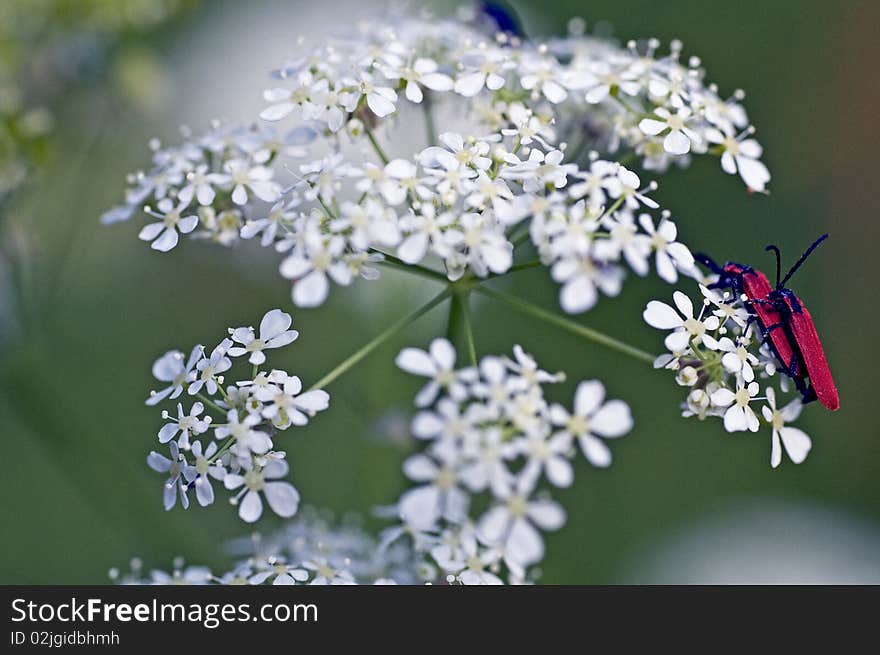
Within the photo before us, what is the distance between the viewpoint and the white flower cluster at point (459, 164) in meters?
1.57

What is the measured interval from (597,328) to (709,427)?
0.55 meters

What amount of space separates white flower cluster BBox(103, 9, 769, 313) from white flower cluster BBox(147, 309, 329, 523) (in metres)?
0.16

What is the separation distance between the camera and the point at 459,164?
170cm

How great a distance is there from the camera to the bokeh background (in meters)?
3.18

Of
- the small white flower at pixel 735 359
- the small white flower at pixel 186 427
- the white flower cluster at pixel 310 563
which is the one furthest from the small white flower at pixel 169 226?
the small white flower at pixel 735 359

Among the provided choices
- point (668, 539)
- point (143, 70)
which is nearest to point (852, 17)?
point (668, 539)

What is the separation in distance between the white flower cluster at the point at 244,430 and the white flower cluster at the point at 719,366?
24.2 inches

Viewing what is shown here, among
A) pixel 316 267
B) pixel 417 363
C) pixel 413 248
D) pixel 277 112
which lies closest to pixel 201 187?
pixel 277 112

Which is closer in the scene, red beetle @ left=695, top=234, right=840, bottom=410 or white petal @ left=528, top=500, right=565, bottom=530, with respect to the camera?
white petal @ left=528, top=500, right=565, bottom=530

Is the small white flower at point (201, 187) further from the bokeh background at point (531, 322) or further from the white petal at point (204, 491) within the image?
the bokeh background at point (531, 322)

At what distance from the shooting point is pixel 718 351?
1.71 m

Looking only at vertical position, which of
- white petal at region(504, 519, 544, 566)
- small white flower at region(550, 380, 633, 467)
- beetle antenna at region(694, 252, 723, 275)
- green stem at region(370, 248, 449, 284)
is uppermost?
beetle antenna at region(694, 252, 723, 275)

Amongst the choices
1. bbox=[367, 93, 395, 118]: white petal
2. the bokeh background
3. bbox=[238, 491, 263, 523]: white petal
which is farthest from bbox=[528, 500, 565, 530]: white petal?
the bokeh background

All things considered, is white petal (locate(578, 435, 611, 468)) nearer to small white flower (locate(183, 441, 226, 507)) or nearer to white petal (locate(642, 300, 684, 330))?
white petal (locate(642, 300, 684, 330))
